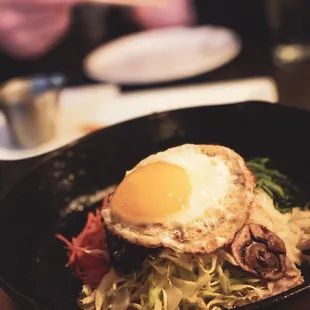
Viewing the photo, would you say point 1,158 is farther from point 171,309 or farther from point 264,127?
point 171,309

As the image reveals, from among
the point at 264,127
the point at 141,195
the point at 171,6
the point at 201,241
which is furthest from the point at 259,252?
the point at 171,6

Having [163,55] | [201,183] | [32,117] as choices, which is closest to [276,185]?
[201,183]

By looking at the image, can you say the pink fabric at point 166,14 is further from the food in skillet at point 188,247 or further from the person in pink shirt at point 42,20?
the food in skillet at point 188,247

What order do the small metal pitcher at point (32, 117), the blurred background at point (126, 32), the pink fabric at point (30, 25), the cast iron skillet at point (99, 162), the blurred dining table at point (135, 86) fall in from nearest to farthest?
1. the cast iron skillet at point (99, 162)
2. the blurred dining table at point (135, 86)
3. the small metal pitcher at point (32, 117)
4. the blurred background at point (126, 32)
5. the pink fabric at point (30, 25)

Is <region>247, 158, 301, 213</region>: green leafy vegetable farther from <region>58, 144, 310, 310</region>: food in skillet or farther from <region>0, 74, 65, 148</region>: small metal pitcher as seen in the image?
<region>0, 74, 65, 148</region>: small metal pitcher

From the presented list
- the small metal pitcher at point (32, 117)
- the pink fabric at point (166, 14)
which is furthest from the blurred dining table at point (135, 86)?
the small metal pitcher at point (32, 117)

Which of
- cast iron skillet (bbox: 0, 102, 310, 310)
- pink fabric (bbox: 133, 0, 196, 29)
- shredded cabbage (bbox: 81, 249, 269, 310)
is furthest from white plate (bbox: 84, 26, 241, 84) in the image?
shredded cabbage (bbox: 81, 249, 269, 310)
